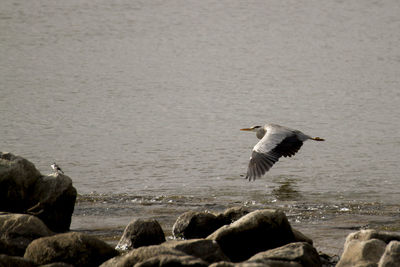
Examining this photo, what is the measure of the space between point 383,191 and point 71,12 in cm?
2020

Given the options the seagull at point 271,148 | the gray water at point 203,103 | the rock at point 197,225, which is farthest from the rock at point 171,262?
the seagull at point 271,148

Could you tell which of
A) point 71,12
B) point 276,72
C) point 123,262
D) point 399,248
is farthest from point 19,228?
point 71,12

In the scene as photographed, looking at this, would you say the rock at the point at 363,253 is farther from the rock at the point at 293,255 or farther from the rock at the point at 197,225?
the rock at the point at 197,225

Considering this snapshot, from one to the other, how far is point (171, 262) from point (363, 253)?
1.63 meters

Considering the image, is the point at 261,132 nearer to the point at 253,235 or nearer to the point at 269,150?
Answer: the point at 269,150

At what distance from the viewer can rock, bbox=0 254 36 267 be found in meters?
5.56

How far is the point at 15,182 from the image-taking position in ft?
25.0

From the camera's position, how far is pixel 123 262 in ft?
18.7

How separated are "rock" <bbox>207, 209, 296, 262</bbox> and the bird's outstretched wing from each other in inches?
127

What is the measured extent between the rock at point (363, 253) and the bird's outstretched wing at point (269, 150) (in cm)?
382

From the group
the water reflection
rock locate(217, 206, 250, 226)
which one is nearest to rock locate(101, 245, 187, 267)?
rock locate(217, 206, 250, 226)

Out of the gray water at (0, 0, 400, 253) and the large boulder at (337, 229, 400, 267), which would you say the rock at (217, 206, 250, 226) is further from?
the large boulder at (337, 229, 400, 267)

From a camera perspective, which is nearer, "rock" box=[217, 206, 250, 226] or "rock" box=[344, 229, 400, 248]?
"rock" box=[344, 229, 400, 248]

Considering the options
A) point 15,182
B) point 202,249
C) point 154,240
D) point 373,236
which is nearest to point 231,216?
point 154,240
